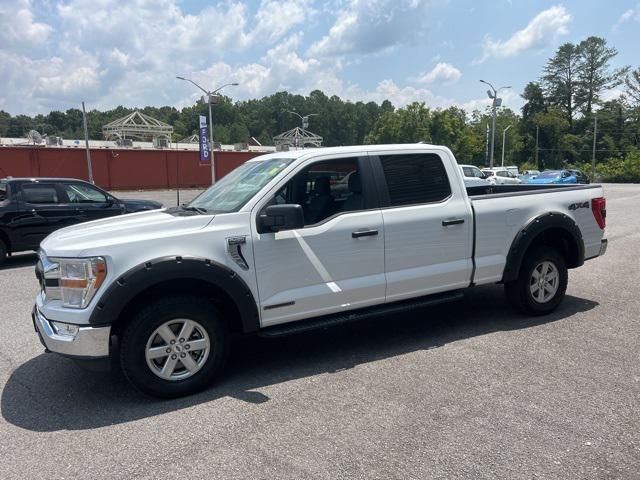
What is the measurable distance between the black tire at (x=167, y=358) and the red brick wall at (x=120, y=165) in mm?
36955

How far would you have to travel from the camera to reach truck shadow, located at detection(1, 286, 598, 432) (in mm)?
3864

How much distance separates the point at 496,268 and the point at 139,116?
6669 centimetres

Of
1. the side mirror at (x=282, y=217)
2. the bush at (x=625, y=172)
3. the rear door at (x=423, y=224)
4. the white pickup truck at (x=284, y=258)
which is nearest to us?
the white pickup truck at (x=284, y=258)

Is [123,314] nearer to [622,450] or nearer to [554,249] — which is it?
[622,450]

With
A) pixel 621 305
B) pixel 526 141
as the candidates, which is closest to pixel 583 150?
pixel 526 141

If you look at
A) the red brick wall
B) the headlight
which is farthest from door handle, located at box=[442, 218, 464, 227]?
the red brick wall

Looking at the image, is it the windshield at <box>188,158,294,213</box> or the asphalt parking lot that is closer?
the asphalt parking lot

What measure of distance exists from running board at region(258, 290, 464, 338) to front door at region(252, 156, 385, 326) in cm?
8

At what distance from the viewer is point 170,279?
385 cm

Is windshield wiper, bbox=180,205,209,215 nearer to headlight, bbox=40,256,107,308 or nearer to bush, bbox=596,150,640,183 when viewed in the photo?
headlight, bbox=40,256,107,308

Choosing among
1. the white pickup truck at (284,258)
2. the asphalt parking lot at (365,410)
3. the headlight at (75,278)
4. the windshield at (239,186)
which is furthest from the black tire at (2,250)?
the headlight at (75,278)

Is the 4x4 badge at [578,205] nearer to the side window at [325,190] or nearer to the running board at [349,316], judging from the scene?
the running board at [349,316]

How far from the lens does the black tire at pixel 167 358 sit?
3.81 meters

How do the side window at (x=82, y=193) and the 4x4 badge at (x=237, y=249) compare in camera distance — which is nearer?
the 4x4 badge at (x=237, y=249)
